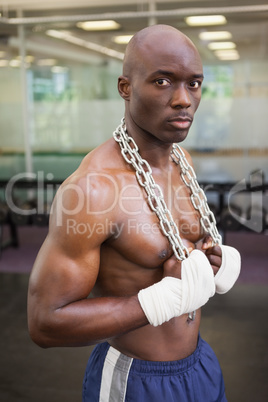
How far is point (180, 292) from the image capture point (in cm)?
93

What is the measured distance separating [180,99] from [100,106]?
520 cm

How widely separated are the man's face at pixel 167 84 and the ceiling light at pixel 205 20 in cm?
468

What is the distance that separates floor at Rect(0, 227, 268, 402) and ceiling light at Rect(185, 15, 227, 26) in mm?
3169

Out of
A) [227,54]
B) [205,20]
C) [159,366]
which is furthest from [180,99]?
[227,54]

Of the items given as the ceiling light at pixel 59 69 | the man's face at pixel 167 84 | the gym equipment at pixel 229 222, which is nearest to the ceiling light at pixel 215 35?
the ceiling light at pixel 59 69

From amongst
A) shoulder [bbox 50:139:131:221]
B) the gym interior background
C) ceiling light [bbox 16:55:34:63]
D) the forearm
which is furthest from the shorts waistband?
ceiling light [bbox 16:55:34:63]

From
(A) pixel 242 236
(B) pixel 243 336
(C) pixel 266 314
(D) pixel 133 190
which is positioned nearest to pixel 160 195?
(D) pixel 133 190

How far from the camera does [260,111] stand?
557cm

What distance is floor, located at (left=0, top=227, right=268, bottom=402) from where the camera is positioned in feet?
7.32

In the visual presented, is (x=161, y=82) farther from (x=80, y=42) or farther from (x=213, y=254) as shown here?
(x=80, y=42)

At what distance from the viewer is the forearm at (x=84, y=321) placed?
0.89m

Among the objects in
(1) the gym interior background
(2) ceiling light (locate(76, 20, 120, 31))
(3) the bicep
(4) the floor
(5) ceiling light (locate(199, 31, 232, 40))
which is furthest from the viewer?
(2) ceiling light (locate(76, 20, 120, 31))

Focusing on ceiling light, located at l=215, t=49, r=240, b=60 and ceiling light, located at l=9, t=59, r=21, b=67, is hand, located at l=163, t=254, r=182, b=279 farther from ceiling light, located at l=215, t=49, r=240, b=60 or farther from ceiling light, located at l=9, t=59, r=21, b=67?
ceiling light, located at l=9, t=59, r=21, b=67

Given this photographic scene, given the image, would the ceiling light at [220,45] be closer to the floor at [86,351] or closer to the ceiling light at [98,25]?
the ceiling light at [98,25]
